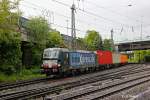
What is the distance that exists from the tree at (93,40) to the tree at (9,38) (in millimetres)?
35781

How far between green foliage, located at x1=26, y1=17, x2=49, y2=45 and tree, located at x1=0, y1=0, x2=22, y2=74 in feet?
21.2

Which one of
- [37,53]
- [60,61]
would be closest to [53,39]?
[37,53]

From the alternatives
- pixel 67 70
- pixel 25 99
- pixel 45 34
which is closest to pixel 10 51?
pixel 67 70

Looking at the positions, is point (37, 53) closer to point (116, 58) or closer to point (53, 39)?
point (53, 39)

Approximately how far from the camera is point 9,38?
29781 mm

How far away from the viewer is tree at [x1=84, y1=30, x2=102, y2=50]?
6801 cm

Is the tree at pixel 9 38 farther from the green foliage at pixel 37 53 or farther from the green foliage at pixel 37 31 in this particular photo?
the green foliage at pixel 37 31

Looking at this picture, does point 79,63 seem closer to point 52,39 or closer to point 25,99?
point 52,39

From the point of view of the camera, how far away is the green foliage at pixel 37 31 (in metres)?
37.8

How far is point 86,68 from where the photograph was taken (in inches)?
1390

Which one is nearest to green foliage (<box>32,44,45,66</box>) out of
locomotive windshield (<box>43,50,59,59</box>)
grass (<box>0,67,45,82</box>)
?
grass (<box>0,67,45,82</box>)

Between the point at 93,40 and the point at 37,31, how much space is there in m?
32.6

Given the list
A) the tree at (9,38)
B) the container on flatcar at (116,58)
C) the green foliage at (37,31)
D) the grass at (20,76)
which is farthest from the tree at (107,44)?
the tree at (9,38)

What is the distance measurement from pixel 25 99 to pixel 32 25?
935 inches
